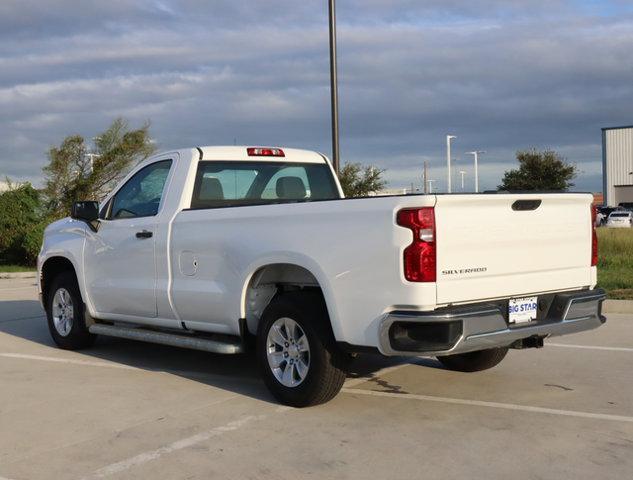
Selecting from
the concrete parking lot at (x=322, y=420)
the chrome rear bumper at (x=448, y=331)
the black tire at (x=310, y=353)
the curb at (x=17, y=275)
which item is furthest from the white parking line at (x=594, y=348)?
the curb at (x=17, y=275)

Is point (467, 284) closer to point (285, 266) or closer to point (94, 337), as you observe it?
point (285, 266)

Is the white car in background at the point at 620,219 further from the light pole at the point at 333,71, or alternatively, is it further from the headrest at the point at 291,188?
the headrest at the point at 291,188

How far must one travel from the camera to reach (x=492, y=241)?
18.6 ft

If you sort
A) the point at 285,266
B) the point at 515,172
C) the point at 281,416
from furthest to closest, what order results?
1. the point at 515,172
2. the point at 285,266
3. the point at 281,416

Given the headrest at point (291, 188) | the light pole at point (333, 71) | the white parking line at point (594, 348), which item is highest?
the light pole at point (333, 71)

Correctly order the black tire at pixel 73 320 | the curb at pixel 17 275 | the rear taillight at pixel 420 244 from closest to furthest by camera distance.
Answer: the rear taillight at pixel 420 244 → the black tire at pixel 73 320 → the curb at pixel 17 275

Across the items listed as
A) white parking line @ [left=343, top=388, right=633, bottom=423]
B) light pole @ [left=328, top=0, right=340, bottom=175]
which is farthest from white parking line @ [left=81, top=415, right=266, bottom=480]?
light pole @ [left=328, top=0, right=340, bottom=175]

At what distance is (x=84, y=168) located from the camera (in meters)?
24.3

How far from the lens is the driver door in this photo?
761 cm

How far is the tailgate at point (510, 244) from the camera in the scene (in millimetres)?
5465

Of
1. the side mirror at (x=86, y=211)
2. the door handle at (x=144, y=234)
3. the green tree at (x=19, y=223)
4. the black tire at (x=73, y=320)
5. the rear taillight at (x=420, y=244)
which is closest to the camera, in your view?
the rear taillight at (x=420, y=244)

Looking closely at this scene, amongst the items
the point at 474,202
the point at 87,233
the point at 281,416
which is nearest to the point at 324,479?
the point at 281,416

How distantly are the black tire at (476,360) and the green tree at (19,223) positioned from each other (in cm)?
1709

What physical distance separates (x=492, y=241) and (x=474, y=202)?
0.32 metres
